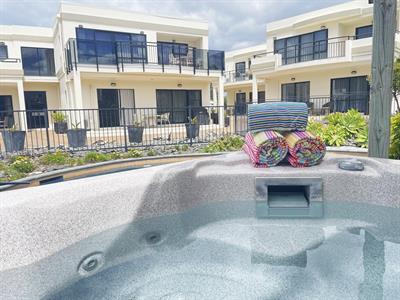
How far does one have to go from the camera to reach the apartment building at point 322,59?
1495cm

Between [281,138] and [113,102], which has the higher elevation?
[113,102]

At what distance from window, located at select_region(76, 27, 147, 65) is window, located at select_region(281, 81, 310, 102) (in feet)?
32.7

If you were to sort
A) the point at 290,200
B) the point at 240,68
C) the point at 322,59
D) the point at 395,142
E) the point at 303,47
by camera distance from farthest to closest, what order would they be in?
1. the point at 240,68
2. the point at 303,47
3. the point at 322,59
4. the point at 395,142
5. the point at 290,200

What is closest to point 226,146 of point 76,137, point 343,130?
point 343,130

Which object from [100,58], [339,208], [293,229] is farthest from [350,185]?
[100,58]

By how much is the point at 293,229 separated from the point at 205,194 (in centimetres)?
108

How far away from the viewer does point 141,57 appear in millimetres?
14945

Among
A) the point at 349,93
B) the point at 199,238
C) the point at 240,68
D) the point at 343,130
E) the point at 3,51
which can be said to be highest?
the point at 240,68

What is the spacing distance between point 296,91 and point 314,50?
275cm

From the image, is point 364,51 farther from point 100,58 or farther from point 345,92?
point 100,58

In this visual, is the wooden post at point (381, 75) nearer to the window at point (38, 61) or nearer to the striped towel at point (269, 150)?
the striped towel at point (269, 150)

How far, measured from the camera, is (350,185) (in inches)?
130

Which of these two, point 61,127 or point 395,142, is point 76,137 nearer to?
point 61,127

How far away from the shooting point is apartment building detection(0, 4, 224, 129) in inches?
537
